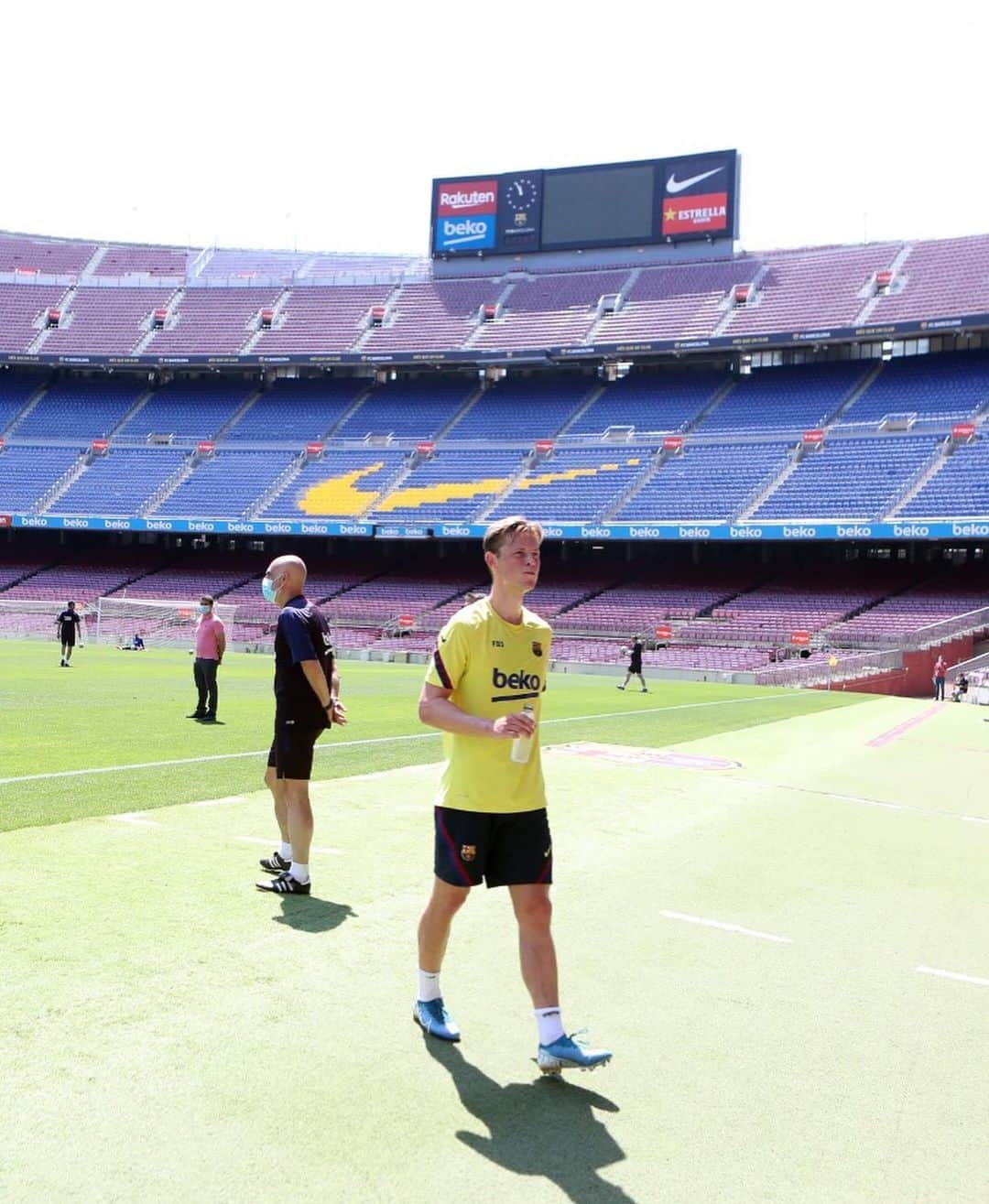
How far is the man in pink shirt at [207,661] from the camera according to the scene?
1656 cm

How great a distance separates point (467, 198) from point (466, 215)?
1.09 metres

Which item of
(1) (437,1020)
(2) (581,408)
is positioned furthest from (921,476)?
(1) (437,1020)

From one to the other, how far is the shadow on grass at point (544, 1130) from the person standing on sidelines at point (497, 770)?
0.95ft

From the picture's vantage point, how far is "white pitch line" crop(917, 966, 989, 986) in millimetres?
5785

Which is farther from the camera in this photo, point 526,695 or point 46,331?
point 46,331

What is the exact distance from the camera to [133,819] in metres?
8.46

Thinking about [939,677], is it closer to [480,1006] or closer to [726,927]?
[726,927]

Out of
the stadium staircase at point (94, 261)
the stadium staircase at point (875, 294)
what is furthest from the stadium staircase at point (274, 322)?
the stadium staircase at point (875, 294)

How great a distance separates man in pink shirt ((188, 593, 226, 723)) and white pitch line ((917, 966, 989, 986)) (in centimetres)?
1224

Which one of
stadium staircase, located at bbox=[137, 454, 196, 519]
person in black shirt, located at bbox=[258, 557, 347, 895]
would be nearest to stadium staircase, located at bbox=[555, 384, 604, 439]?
stadium staircase, located at bbox=[137, 454, 196, 519]

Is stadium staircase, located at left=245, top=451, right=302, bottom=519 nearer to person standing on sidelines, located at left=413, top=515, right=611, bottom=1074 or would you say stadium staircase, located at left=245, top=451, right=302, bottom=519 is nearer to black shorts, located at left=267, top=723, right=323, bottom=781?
black shorts, located at left=267, top=723, right=323, bottom=781

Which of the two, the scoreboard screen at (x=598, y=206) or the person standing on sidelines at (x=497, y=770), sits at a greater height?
the scoreboard screen at (x=598, y=206)

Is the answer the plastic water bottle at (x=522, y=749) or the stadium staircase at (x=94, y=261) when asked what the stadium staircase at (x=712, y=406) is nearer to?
the stadium staircase at (x=94, y=261)

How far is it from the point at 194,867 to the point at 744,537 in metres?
44.4
